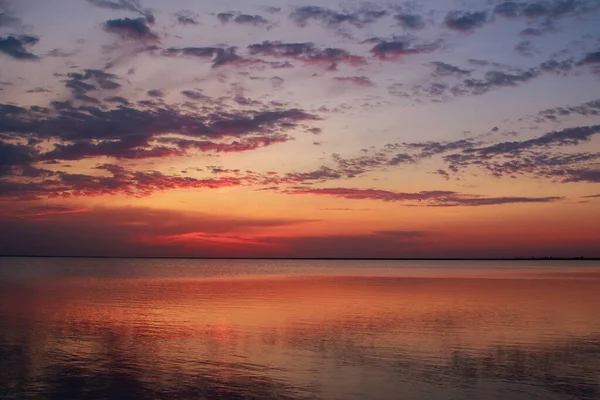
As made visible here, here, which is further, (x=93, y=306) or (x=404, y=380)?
(x=93, y=306)

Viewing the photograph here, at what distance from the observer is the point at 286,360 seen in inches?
941

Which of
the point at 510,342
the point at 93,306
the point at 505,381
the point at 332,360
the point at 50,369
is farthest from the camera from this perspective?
the point at 93,306

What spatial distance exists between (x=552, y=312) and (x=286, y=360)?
86.1 ft

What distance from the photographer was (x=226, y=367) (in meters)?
22.5

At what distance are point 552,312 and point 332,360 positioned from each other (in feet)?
82.0

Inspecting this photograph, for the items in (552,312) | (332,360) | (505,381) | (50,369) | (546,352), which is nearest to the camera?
(505,381)

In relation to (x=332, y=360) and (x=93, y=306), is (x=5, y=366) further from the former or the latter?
(x=93, y=306)

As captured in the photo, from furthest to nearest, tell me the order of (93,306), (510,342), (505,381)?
(93,306) → (510,342) → (505,381)

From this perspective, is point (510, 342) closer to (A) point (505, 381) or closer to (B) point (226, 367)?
(A) point (505, 381)

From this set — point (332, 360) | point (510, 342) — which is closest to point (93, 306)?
point (332, 360)

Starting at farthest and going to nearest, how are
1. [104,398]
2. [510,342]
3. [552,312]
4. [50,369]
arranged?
[552,312] < [510,342] < [50,369] < [104,398]

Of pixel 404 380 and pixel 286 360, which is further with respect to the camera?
pixel 286 360

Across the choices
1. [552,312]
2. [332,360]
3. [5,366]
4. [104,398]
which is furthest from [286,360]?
[552,312]

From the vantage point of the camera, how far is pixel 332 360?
23828 mm
